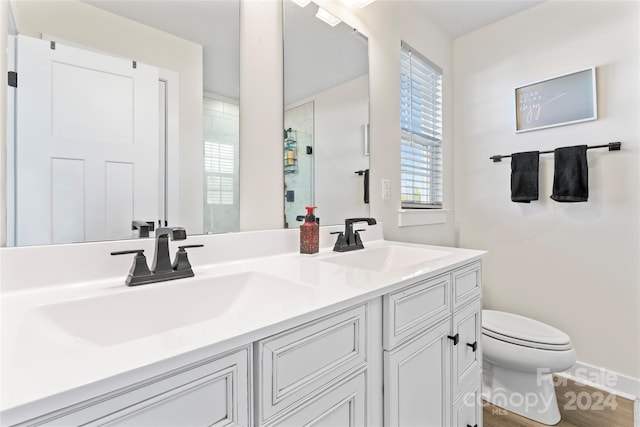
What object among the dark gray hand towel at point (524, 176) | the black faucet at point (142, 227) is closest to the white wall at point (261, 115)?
the black faucet at point (142, 227)

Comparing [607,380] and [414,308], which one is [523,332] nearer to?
[607,380]

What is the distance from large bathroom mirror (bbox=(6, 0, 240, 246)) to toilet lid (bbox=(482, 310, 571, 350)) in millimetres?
1455

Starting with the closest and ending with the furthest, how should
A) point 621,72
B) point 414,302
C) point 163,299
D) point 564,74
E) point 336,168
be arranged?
point 163,299
point 414,302
point 336,168
point 621,72
point 564,74

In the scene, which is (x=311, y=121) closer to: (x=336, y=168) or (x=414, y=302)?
(x=336, y=168)

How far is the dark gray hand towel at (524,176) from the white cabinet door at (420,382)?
1379 millimetres

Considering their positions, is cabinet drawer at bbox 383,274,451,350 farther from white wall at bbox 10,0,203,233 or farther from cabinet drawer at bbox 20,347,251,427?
white wall at bbox 10,0,203,233

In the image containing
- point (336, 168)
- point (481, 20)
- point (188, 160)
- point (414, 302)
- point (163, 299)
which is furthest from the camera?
point (481, 20)

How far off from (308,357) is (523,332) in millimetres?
1531

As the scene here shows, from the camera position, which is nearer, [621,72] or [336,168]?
[336,168]

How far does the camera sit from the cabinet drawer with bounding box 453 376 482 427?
1116mm

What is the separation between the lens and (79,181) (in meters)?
0.80

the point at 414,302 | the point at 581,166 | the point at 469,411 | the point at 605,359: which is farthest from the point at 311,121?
the point at 605,359

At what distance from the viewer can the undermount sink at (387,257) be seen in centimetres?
126

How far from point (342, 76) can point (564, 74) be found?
142cm
